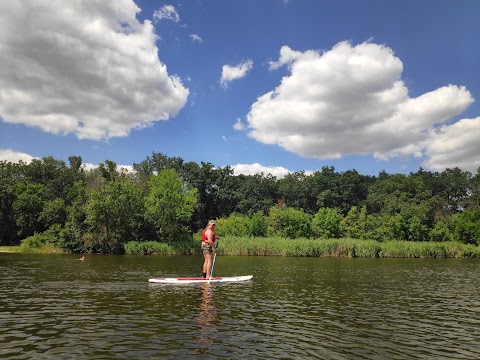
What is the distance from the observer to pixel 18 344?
30.6ft

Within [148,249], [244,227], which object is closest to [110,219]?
[148,249]

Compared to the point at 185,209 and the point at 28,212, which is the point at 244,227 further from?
the point at 28,212

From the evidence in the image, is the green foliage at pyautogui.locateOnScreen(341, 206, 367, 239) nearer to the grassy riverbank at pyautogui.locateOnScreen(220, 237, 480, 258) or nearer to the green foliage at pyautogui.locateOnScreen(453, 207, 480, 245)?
the grassy riverbank at pyautogui.locateOnScreen(220, 237, 480, 258)

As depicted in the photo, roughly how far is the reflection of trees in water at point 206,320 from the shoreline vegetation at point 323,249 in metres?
35.4

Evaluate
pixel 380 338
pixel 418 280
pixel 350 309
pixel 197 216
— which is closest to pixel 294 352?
pixel 380 338

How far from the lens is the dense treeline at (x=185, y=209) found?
60.7 m

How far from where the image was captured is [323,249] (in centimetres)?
5231

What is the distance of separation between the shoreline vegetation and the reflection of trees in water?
35.4 meters

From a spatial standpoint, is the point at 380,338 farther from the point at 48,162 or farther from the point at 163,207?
the point at 48,162

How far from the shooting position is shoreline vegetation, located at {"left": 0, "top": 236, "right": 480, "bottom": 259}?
5212cm

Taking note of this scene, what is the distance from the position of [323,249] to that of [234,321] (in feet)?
138

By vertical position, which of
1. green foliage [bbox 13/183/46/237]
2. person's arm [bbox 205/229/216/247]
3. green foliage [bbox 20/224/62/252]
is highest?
green foliage [bbox 13/183/46/237]

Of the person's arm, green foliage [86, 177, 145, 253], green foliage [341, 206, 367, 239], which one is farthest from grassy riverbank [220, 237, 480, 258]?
the person's arm

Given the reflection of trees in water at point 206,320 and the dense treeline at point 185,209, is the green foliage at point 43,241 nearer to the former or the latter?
the dense treeline at point 185,209
